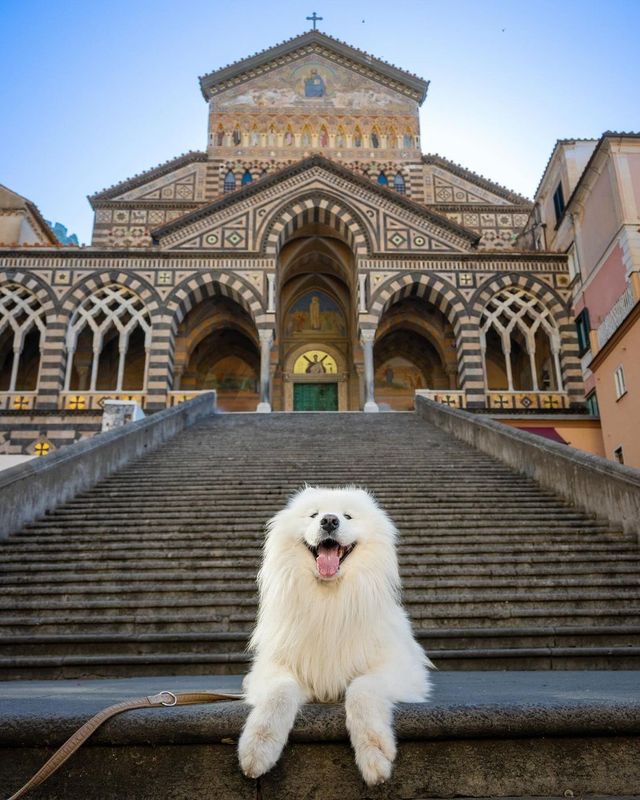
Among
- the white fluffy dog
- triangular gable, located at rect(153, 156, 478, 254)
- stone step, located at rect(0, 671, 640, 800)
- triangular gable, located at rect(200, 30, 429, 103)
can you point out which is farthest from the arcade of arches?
stone step, located at rect(0, 671, 640, 800)

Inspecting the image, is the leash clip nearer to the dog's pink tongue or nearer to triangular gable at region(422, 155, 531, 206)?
the dog's pink tongue

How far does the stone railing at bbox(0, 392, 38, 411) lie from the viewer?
19.4 metres

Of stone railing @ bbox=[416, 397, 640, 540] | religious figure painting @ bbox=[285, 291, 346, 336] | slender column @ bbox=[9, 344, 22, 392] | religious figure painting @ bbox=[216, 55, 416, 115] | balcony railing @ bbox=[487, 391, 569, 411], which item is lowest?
stone railing @ bbox=[416, 397, 640, 540]

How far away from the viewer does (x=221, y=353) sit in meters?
26.7

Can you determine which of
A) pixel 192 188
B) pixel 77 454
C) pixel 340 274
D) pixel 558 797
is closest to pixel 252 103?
pixel 192 188

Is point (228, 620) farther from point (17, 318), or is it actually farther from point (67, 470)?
point (17, 318)

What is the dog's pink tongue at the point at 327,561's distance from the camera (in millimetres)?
3041

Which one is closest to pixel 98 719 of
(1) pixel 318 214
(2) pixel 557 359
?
(2) pixel 557 359

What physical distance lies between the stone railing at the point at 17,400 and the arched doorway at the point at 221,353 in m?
5.62

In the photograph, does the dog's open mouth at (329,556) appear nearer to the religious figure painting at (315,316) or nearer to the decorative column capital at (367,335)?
the decorative column capital at (367,335)

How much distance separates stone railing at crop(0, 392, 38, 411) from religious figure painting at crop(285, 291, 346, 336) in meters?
11.8

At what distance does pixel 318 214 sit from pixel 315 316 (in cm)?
529

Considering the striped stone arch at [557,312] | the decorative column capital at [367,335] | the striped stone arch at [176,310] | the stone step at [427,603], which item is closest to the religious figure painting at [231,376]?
the striped stone arch at [176,310]

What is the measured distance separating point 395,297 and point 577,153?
912 cm
